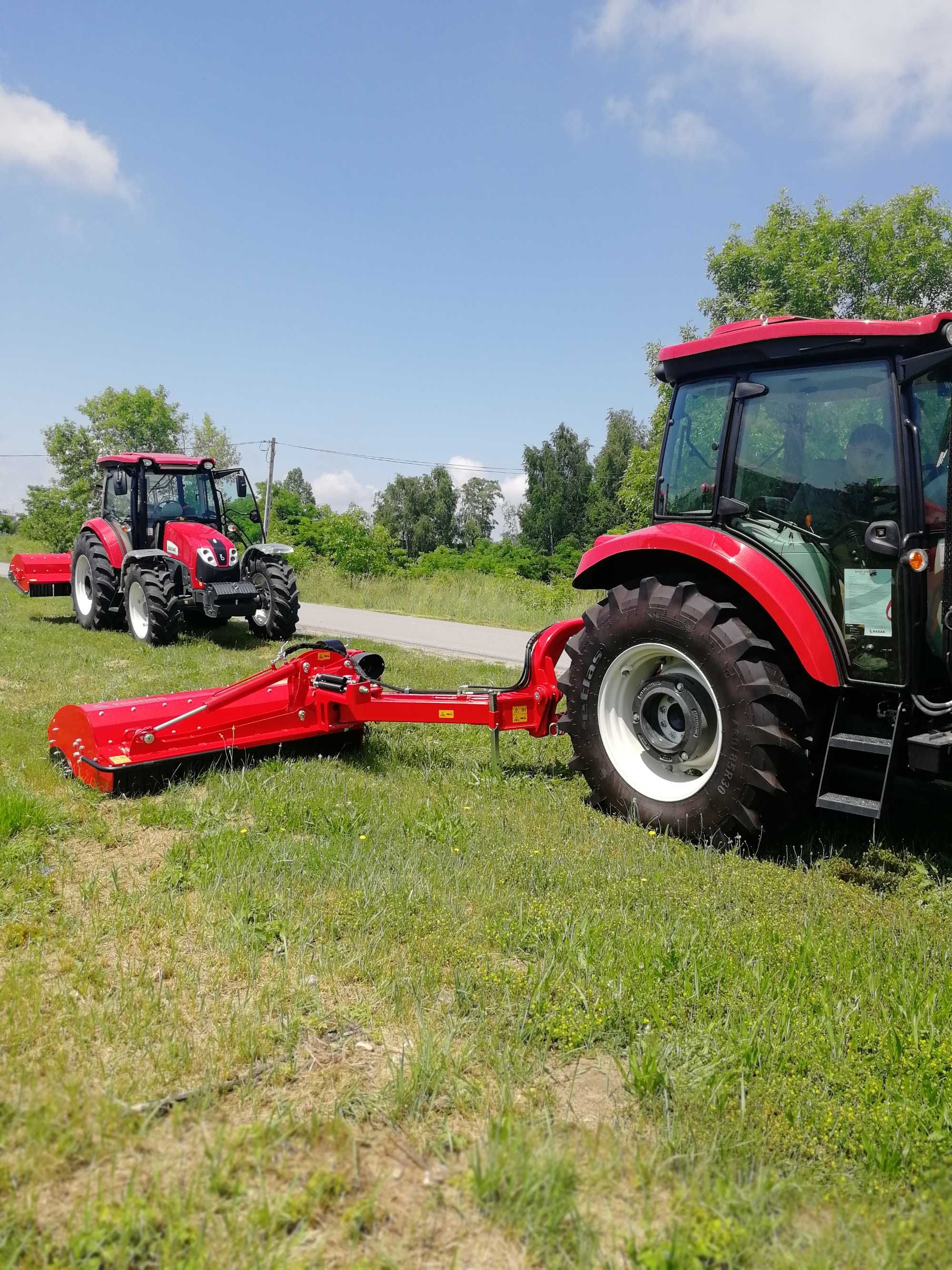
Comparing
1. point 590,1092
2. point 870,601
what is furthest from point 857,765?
A: point 590,1092

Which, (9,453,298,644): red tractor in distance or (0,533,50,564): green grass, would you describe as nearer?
(9,453,298,644): red tractor in distance

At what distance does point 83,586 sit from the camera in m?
13.1

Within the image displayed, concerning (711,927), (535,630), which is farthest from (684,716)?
(535,630)

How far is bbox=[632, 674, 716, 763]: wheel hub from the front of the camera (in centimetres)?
444

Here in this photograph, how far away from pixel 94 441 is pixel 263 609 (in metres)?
38.3

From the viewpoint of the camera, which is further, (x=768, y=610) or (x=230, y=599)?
(x=230, y=599)

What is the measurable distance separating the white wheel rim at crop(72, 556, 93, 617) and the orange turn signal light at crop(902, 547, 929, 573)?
448 inches

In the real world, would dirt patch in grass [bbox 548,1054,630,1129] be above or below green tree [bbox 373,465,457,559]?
below

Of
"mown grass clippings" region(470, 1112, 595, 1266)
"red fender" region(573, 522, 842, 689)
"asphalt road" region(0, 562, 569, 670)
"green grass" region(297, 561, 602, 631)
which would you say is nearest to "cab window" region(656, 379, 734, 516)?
"red fender" region(573, 522, 842, 689)

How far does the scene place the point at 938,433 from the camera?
3793 millimetres

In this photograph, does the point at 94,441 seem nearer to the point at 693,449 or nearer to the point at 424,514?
the point at 424,514

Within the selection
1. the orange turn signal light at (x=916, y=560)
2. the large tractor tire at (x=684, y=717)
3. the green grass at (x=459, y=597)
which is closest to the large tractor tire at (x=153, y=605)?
the green grass at (x=459, y=597)

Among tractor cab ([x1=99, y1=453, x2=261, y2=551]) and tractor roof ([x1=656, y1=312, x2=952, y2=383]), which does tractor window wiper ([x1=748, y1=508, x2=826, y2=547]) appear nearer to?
tractor roof ([x1=656, y1=312, x2=952, y2=383])

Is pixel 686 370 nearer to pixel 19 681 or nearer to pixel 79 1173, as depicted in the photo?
pixel 79 1173
